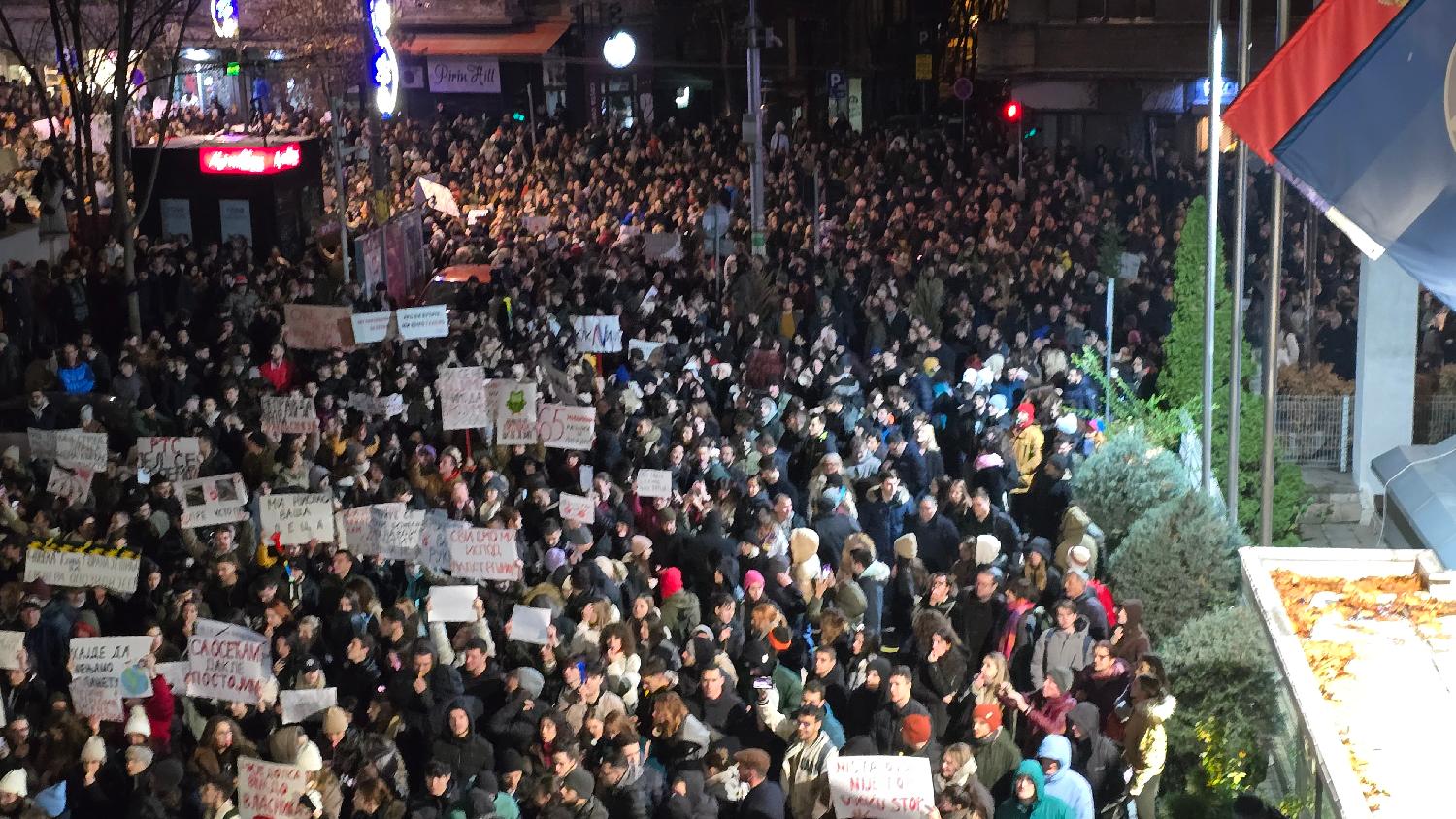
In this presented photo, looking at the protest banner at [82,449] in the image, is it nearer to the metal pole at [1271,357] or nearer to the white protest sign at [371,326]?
the white protest sign at [371,326]

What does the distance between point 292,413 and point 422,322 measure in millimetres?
2932

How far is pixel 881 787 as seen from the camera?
8.60m

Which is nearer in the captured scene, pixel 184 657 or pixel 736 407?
pixel 184 657

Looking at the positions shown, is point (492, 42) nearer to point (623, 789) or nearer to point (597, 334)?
point (597, 334)

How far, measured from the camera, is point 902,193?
95.2 feet

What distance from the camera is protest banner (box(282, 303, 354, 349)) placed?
673 inches

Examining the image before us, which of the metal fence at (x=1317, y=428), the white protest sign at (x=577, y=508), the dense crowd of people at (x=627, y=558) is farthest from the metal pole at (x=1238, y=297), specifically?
the metal fence at (x=1317, y=428)

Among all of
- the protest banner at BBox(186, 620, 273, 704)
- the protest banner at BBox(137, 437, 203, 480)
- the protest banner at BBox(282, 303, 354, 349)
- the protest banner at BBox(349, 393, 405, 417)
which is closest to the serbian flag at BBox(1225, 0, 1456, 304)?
the protest banner at BBox(186, 620, 273, 704)

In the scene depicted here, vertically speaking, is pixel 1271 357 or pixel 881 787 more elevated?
pixel 1271 357

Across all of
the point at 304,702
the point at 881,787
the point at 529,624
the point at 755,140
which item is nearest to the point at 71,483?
the point at 304,702

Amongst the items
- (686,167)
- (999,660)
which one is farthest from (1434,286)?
(686,167)

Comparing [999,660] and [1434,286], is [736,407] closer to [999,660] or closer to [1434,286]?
[999,660]

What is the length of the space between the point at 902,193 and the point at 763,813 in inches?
832

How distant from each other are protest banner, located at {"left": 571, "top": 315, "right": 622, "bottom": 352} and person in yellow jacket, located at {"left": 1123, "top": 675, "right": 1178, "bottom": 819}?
378 inches
